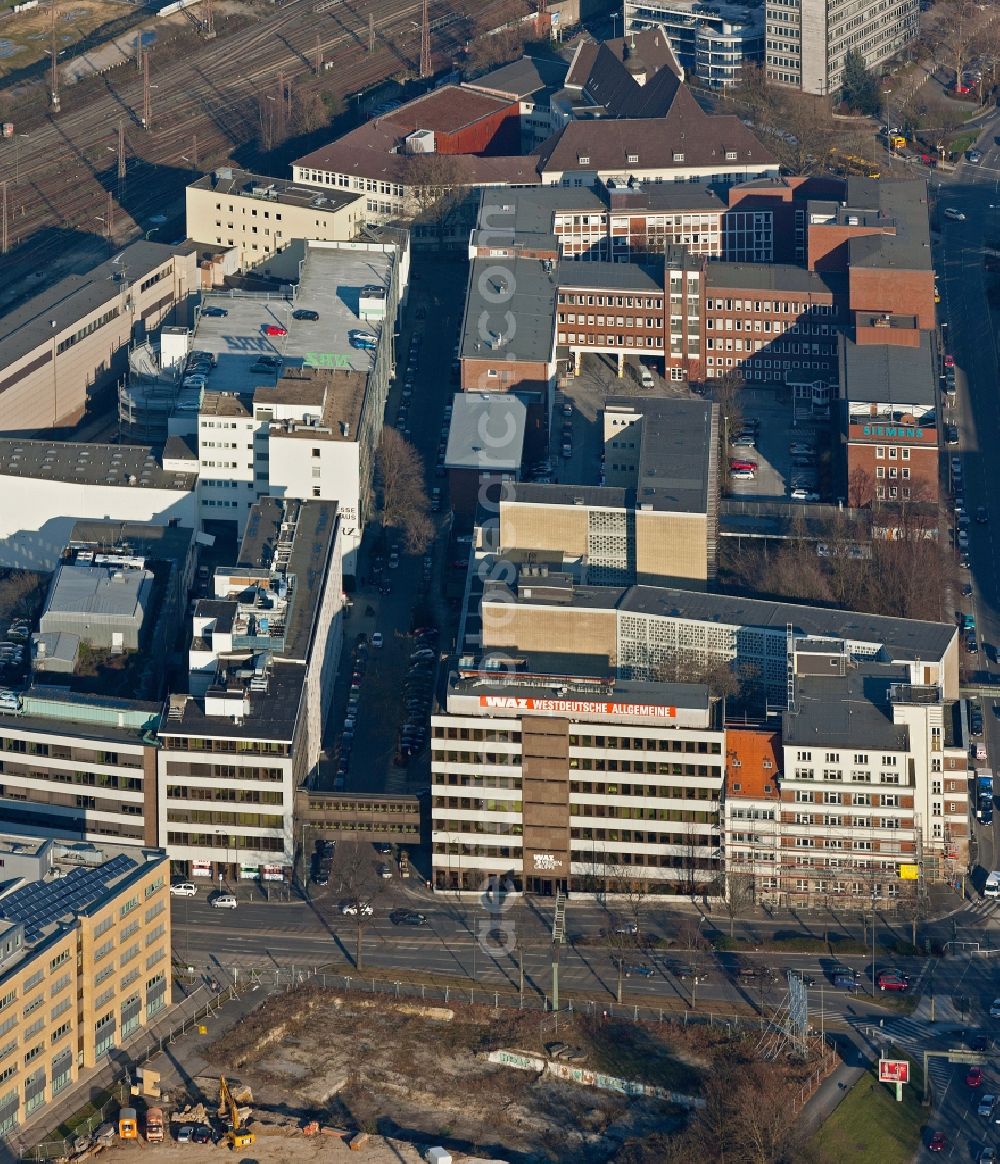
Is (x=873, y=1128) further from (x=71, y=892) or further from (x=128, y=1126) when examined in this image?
(x=71, y=892)

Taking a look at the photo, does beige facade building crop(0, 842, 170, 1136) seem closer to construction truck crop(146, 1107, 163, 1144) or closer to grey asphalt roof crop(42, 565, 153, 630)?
construction truck crop(146, 1107, 163, 1144)

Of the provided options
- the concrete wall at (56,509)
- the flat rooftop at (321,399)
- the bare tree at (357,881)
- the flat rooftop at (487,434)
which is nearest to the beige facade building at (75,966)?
the bare tree at (357,881)

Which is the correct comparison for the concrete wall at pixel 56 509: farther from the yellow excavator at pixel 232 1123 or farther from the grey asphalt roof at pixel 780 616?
the yellow excavator at pixel 232 1123

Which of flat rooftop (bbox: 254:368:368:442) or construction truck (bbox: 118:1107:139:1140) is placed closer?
construction truck (bbox: 118:1107:139:1140)

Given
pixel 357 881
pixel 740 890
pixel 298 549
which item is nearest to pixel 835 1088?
pixel 740 890

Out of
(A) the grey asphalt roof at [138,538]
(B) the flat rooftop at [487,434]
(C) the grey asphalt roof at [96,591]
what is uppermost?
(B) the flat rooftop at [487,434]

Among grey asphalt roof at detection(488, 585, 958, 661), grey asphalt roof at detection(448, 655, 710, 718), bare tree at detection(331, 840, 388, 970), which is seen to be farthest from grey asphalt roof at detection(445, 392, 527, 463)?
bare tree at detection(331, 840, 388, 970)

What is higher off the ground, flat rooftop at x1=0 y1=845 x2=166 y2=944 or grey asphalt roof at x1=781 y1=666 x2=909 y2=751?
grey asphalt roof at x1=781 y1=666 x2=909 y2=751

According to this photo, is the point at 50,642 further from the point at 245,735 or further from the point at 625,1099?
the point at 625,1099
